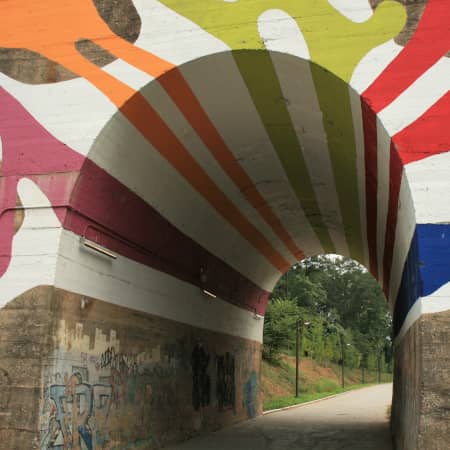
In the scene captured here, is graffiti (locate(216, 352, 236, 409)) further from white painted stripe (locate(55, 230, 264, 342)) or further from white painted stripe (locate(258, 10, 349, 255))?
white painted stripe (locate(258, 10, 349, 255))

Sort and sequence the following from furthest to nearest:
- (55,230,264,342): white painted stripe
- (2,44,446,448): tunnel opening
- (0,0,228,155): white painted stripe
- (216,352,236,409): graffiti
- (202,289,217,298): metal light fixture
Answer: (216,352,236,409): graffiti, (202,289,217,298): metal light fixture, (55,230,264,342): white painted stripe, (0,0,228,155): white painted stripe, (2,44,446,448): tunnel opening

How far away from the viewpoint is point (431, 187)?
831 cm

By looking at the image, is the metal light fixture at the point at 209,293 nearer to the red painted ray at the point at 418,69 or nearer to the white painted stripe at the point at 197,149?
the white painted stripe at the point at 197,149

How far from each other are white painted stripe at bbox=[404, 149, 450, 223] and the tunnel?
0.7 inches

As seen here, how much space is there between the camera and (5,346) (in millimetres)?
9086

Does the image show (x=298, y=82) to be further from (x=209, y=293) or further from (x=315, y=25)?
(x=209, y=293)

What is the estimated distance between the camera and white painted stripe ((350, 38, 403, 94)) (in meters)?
8.72

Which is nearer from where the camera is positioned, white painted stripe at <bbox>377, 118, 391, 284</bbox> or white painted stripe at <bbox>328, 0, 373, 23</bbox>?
white painted stripe at <bbox>377, 118, 391, 284</bbox>

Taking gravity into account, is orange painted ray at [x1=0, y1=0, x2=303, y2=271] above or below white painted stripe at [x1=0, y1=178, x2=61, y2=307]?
above

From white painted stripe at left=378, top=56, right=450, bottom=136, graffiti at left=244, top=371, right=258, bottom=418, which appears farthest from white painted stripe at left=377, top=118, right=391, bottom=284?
graffiti at left=244, top=371, right=258, bottom=418

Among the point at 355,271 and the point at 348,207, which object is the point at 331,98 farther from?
the point at 355,271

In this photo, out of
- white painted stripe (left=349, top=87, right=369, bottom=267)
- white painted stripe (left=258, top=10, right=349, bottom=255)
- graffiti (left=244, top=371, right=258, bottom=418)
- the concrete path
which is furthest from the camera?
graffiti (left=244, top=371, right=258, bottom=418)

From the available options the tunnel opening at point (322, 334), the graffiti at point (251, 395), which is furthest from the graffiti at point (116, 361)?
the tunnel opening at point (322, 334)

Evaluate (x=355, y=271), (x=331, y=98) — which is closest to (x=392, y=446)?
(x=331, y=98)
